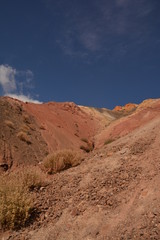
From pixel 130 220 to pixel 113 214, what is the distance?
52 centimetres

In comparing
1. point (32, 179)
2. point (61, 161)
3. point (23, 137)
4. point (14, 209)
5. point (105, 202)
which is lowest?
point (105, 202)

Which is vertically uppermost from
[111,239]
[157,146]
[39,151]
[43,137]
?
[43,137]

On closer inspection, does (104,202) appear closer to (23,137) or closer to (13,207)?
(13,207)

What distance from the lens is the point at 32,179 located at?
7.40 metres

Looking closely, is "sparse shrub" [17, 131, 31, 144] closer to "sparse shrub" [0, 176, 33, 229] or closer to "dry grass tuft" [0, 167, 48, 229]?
"dry grass tuft" [0, 167, 48, 229]

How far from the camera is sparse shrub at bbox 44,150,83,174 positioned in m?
9.62

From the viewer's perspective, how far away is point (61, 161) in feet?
31.7

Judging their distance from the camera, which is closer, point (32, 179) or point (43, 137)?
point (32, 179)

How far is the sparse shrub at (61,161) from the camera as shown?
9625mm

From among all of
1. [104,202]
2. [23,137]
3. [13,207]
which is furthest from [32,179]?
[23,137]

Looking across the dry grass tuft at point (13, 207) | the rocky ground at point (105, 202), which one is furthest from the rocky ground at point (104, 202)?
the dry grass tuft at point (13, 207)

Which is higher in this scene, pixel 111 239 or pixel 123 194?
pixel 123 194

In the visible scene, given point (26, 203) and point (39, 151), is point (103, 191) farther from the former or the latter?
point (39, 151)

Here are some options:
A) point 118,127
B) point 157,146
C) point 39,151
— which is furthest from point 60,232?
point 118,127
